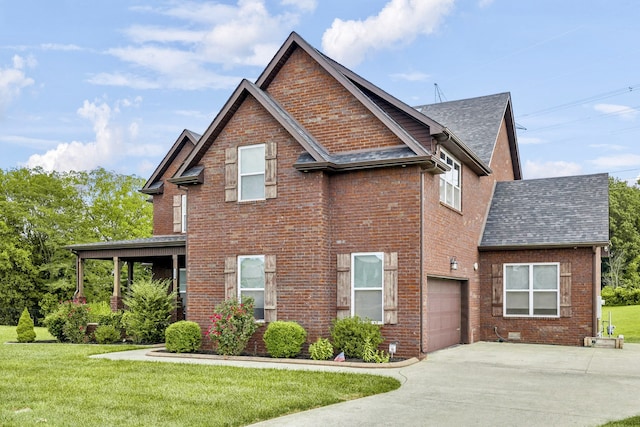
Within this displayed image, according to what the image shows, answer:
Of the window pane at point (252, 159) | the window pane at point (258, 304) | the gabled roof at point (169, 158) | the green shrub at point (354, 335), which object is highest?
the gabled roof at point (169, 158)

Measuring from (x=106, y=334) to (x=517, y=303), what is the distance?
1268 centimetres

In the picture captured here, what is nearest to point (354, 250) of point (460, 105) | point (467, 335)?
point (467, 335)

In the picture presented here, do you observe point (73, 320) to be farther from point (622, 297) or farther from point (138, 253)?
point (622, 297)

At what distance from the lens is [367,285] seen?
15.4m

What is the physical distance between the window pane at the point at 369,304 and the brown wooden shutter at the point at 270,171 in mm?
3311

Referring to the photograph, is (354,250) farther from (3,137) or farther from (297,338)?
(3,137)

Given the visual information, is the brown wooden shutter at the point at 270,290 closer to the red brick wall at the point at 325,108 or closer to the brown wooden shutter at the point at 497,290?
the red brick wall at the point at 325,108

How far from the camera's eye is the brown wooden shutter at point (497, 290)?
65.4 feet

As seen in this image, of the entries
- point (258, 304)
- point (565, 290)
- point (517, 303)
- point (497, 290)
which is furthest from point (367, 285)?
point (565, 290)

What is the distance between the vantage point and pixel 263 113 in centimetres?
1652

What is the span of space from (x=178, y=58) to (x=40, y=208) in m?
25.4

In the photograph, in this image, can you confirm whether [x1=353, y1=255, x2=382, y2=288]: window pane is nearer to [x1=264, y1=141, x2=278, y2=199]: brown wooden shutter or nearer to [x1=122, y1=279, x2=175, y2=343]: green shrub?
[x1=264, y1=141, x2=278, y2=199]: brown wooden shutter

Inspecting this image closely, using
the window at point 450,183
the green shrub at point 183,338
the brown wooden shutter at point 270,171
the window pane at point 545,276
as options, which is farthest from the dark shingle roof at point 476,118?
the green shrub at point 183,338

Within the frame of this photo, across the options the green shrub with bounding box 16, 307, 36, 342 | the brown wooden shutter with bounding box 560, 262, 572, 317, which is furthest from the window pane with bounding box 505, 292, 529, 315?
the green shrub with bounding box 16, 307, 36, 342
